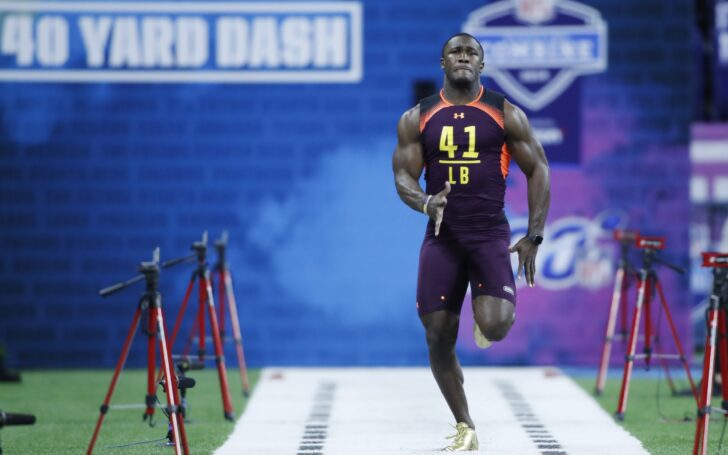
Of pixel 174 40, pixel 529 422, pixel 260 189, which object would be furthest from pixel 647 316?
pixel 174 40

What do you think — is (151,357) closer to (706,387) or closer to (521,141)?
(521,141)

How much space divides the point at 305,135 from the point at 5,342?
3102 millimetres

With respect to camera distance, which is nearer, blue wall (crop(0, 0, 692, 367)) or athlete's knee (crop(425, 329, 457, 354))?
athlete's knee (crop(425, 329, 457, 354))

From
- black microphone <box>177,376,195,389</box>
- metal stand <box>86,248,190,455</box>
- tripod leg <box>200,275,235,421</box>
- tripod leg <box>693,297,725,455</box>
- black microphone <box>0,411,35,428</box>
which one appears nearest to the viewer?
black microphone <box>0,411,35,428</box>

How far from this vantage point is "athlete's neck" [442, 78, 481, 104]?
6.66m

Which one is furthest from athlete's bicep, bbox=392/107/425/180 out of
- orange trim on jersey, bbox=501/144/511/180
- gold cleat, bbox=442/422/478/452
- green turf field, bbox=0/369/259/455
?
green turf field, bbox=0/369/259/455

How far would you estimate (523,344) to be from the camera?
444 inches

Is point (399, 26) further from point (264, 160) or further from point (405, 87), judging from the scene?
point (264, 160)

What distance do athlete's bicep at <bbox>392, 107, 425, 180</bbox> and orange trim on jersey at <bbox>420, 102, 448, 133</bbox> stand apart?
1.2 inches

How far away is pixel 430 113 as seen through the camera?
6.70m

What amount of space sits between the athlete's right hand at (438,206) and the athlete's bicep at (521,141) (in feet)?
1.75

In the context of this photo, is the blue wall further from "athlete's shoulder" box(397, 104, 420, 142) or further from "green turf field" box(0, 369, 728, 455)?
"athlete's shoulder" box(397, 104, 420, 142)

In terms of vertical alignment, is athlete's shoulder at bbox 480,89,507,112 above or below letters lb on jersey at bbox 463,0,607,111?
below

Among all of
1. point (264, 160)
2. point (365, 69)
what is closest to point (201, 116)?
point (264, 160)
